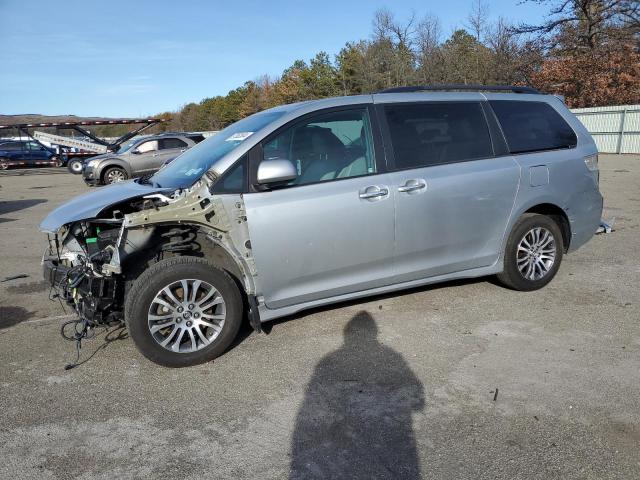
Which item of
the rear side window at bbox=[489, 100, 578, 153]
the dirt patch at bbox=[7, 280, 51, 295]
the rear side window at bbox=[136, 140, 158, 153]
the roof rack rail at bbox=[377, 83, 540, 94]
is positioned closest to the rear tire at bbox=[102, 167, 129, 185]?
the rear side window at bbox=[136, 140, 158, 153]

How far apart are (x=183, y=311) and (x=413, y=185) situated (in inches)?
79.9

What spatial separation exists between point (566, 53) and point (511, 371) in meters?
36.2

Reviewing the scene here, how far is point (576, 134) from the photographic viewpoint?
508 cm

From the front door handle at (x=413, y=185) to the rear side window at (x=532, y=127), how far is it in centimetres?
111

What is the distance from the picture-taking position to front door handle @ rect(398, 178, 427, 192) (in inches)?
160

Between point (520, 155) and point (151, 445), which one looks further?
point (520, 155)

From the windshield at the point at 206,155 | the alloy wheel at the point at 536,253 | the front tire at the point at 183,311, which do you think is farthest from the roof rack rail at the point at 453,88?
the front tire at the point at 183,311

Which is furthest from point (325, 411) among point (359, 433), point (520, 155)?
point (520, 155)

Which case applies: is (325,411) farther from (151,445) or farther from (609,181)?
(609,181)

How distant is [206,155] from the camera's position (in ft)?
14.0

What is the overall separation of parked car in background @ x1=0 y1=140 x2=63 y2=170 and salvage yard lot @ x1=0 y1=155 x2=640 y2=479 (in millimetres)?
26067

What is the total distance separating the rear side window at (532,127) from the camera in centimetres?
473

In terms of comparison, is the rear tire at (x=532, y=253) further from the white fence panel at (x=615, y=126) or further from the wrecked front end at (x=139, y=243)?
the white fence panel at (x=615, y=126)

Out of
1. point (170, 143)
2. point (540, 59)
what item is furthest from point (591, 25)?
point (170, 143)
